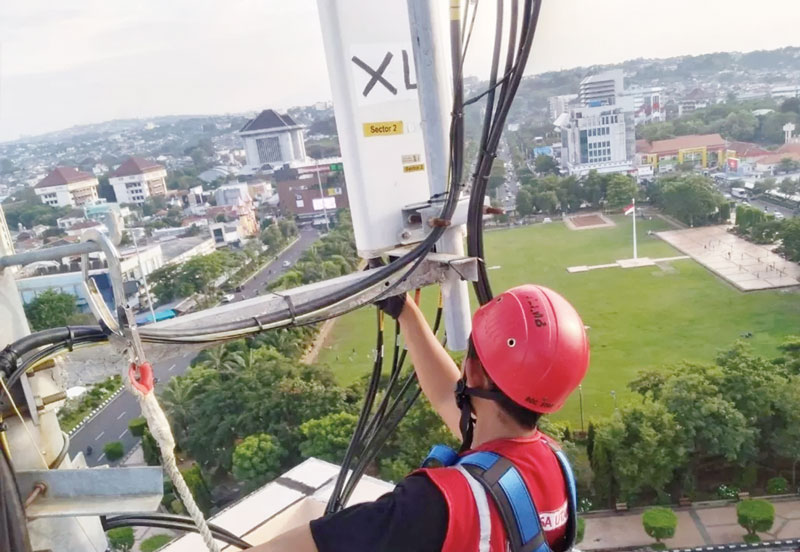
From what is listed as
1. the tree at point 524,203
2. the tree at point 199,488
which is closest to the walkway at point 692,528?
the tree at point 199,488

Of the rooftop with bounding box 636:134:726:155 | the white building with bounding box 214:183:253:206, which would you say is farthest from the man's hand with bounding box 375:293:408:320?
the rooftop with bounding box 636:134:726:155

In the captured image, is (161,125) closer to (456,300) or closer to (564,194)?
(564,194)

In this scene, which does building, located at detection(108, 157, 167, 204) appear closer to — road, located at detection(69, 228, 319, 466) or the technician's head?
road, located at detection(69, 228, 319, 466)

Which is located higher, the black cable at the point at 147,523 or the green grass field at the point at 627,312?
the black cable at the point at 147,523

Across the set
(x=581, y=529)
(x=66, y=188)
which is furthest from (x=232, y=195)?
(x=581, y=529)

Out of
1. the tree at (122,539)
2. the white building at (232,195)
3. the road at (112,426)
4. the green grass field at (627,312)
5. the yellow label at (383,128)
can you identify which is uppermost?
the yellow label at (383,128)

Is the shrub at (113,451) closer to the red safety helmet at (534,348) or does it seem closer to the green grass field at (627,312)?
the green grass field at (627,312)
